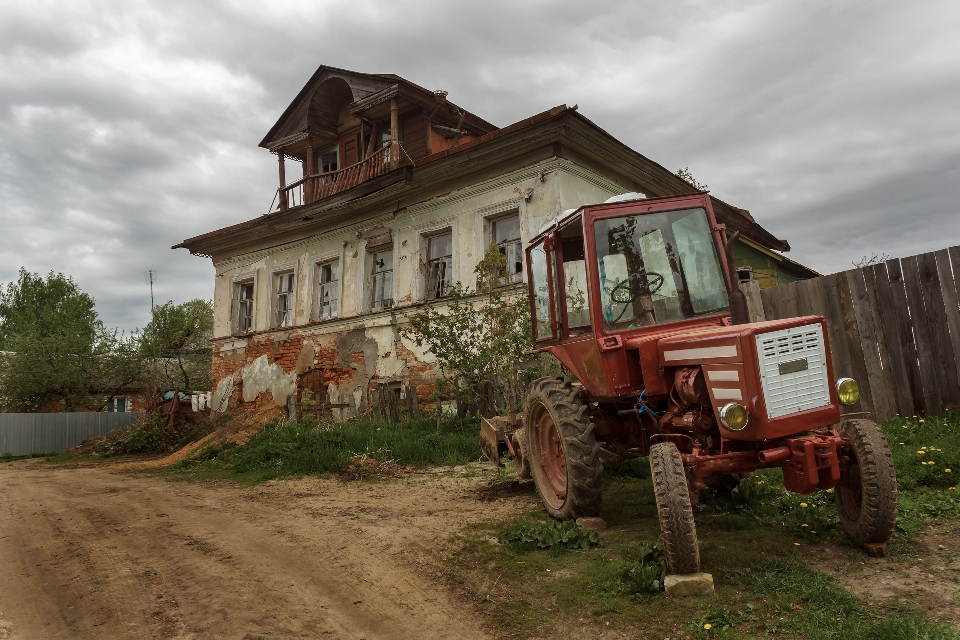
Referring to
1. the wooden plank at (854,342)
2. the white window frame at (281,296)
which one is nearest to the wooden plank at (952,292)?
the wooden plank at (854,342)

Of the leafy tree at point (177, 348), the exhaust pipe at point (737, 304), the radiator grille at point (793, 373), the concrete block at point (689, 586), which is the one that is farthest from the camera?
the leafy tree at point (177, 348)

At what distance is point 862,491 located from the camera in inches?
139

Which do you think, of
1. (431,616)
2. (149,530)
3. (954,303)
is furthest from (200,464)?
(954,303)

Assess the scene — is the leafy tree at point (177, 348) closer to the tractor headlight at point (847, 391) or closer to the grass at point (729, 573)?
the grass at point (729, 573)

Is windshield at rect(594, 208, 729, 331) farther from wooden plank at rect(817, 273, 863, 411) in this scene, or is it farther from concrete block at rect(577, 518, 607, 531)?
wooden plank at rect(817, 273, 863, 411)

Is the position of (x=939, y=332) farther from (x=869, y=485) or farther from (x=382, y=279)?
(x=382, y=279)

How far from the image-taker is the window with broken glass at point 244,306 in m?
18.7

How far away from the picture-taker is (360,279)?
15.4 meters

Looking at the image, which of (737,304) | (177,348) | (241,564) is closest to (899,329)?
(737,304)

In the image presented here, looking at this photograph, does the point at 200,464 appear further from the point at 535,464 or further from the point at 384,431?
the point at 535,464

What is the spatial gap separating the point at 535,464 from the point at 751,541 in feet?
6.17

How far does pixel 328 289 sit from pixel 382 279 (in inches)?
84.1

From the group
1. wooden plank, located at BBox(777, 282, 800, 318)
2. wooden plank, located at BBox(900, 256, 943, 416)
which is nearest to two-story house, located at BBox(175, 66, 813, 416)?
wooden plank, located at BBox(777, 282, 800, 318)

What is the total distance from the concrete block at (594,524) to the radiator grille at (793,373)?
1.67m
